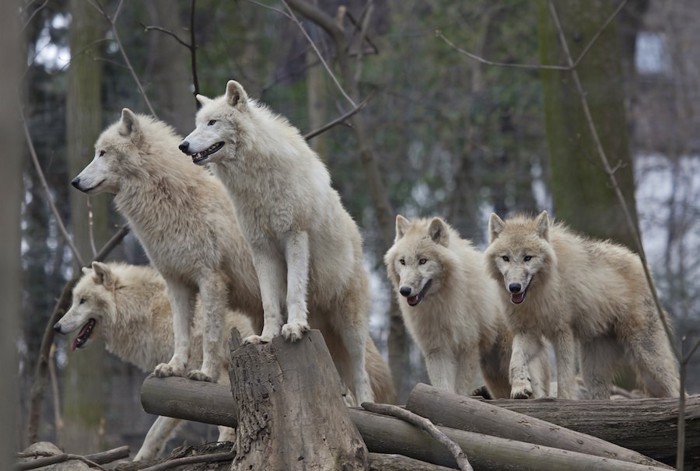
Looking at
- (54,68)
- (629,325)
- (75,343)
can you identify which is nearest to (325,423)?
(629,325)

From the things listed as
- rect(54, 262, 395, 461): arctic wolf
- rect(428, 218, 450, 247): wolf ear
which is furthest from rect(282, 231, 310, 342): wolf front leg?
rect(54, 262, 395, 461): arctic wolf

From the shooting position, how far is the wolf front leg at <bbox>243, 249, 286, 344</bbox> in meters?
5.52

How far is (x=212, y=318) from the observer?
606cm

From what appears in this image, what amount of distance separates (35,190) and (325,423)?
8.58m

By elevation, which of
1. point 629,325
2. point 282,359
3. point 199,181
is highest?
point 199,181

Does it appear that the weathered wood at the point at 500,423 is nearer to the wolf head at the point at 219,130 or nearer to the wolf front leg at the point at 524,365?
the wolf front leg at the point at 524,365

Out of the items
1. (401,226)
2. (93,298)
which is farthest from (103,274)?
(401,226)

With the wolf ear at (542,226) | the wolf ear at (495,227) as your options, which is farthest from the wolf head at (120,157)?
the wolf ear at (542,226)

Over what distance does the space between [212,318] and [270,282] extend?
625 mm

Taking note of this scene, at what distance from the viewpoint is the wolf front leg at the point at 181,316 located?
238 inches

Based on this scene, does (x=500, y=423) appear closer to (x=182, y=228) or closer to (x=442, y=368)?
(x=442, y=368)

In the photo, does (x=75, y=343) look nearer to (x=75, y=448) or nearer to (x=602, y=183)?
(x=75, y=448)

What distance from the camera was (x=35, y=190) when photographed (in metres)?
12.4

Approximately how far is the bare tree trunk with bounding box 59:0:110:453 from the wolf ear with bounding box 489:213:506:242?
367 centimetres
